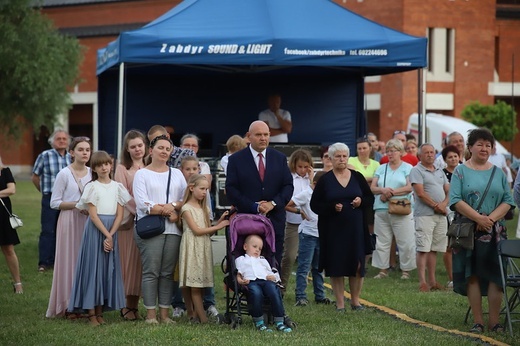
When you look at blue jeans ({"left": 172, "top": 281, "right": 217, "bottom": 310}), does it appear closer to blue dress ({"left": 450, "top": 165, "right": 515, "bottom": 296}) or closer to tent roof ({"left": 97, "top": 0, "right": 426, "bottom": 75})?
blue dress ({"left": 450, "top": 165, "right": 515, "bottom": 296})

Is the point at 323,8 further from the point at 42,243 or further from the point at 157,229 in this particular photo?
the point at 157,229

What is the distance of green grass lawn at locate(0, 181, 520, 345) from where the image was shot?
1053 cm

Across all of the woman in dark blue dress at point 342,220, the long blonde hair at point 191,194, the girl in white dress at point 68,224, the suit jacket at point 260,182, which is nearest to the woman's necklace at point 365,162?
the woman in dark blue dress at point 342,220

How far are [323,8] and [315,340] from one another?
1003 cm

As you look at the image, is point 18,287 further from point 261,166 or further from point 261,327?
point 261,327

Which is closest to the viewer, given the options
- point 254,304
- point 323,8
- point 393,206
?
point 254,304

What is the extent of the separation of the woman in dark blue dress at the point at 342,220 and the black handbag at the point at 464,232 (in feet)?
5.22

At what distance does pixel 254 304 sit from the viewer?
37.0 feet

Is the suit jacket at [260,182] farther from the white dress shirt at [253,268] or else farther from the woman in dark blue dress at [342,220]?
the woman in dark blue dress at [342,220]

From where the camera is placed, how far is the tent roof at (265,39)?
694 inches

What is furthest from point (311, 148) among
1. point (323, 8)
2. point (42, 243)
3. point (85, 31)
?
point (85, 31)

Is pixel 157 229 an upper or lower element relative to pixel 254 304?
upper

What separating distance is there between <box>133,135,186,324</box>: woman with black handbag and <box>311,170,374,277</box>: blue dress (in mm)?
1727

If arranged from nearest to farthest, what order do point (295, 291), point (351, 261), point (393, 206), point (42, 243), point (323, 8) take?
point (351, 261), point (295, 291), point (393, 206), point (42, 243), point (323, 8)
